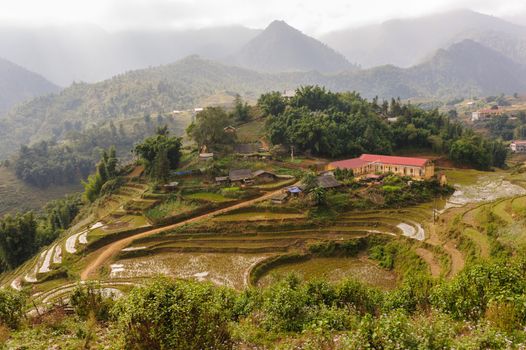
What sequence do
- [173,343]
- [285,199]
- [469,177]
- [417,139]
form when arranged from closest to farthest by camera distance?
[173,343] < [285,199] < [469,177] < [417,139]

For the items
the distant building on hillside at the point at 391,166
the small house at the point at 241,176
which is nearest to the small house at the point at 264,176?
the small house at the point at 241,176

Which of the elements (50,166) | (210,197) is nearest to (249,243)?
(210,197)

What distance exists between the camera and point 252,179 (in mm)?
43375

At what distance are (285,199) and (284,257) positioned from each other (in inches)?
333

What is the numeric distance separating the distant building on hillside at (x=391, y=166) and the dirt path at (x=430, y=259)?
690 inches

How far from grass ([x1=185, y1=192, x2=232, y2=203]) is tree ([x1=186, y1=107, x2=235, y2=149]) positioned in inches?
593

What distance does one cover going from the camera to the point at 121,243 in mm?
33469

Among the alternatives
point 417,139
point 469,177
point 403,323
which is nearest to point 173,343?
point 403,323

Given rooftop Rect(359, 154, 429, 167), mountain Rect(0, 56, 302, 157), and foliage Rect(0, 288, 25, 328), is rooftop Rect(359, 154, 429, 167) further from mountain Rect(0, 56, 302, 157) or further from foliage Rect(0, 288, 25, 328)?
mountain Rect(0, 56, 302, 157)

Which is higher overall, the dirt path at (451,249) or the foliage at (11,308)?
the foliage at (11,308)

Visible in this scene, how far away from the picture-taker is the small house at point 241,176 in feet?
140

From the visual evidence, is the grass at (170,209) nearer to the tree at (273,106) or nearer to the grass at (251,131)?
the grass at (251,131)

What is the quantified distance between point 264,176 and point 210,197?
7.71m

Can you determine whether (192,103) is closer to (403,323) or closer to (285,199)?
(285,199)
